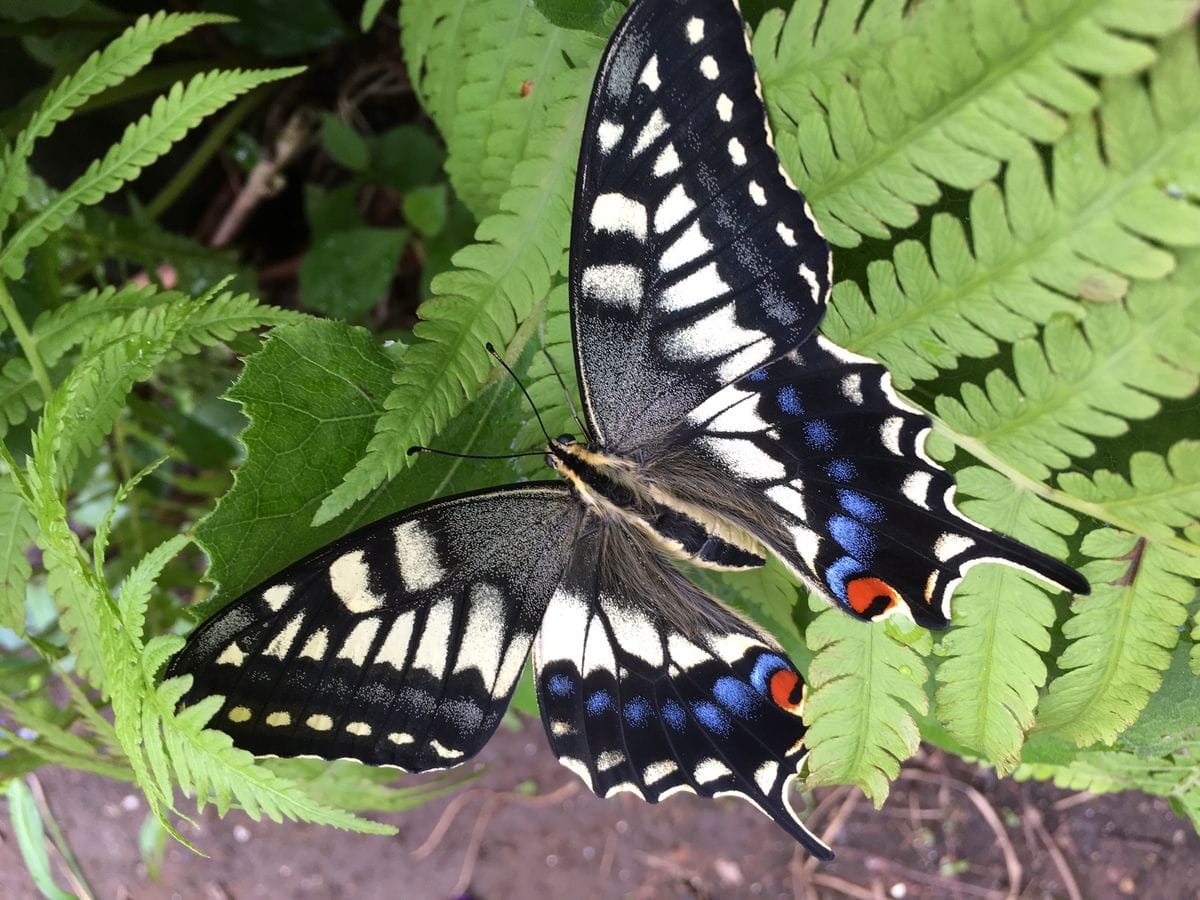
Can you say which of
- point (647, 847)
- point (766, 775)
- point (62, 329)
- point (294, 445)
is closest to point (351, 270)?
point (62, 329)

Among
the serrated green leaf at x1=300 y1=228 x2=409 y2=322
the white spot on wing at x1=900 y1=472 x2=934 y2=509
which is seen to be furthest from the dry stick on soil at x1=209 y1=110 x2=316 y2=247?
the white spot on wing at x1=900 y1=472 x2=934 y2=509

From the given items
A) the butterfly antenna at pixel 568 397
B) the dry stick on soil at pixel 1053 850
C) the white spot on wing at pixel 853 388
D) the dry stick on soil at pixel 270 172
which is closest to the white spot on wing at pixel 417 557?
the butterfly antenna at pixel 568 397

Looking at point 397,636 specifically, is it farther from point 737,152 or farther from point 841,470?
point 737,152

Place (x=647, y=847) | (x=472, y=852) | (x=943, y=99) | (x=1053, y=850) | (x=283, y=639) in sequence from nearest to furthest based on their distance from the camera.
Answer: (x=943, y=99) → (x=283, y=639) → (x=1053, y=850) → (x=647, y=847) → (x=472, y=852)

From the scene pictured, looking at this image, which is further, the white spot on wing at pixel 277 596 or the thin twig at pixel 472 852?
the thin twig at pixel 472 852

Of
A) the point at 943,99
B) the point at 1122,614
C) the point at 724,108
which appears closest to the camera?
the point at 943,99

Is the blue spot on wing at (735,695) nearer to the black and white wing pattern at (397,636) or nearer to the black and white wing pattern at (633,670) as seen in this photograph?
the black and white wing pattern at (633,670)

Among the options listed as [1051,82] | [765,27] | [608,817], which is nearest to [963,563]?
[1051,82]
